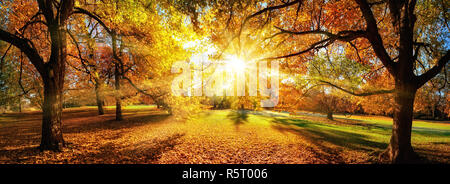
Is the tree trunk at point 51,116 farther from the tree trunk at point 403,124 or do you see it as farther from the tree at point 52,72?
the tree trunk at point 403,124

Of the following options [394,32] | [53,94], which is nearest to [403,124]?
[394,32]

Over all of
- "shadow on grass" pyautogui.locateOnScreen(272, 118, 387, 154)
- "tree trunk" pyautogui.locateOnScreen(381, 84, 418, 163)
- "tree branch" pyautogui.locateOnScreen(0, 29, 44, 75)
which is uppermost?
"tree branch" pyautogui.locateOnScreen(0, 29, 44, 75)

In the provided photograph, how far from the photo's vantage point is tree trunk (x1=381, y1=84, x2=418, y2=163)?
16.8 ft

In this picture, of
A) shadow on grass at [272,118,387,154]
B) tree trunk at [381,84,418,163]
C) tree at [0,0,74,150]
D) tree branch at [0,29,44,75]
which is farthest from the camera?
shadow on grass at [272,118,387,154]

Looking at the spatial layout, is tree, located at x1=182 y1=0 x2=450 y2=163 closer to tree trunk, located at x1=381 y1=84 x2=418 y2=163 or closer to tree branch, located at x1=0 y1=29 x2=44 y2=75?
tree trunk, located at x1=381 y1=84 x2=418 y2=163

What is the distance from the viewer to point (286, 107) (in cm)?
973

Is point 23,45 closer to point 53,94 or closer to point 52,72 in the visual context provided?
point 52,72

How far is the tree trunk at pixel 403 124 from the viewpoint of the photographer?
201 inches

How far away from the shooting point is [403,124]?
17.0 feet

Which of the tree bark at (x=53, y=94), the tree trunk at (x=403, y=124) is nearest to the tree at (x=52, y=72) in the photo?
the tree bark at (x=53, y=94)

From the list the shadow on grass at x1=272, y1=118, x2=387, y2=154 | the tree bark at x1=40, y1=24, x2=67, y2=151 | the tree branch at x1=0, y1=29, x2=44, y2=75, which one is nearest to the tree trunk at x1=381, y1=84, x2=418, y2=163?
the shadow on grass at x1=272, y1=118, x2=387, y2=154

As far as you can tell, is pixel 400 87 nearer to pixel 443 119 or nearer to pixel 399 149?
pixel 399 149

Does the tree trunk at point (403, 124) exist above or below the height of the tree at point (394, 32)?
below

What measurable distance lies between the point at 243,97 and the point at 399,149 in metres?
6.21
